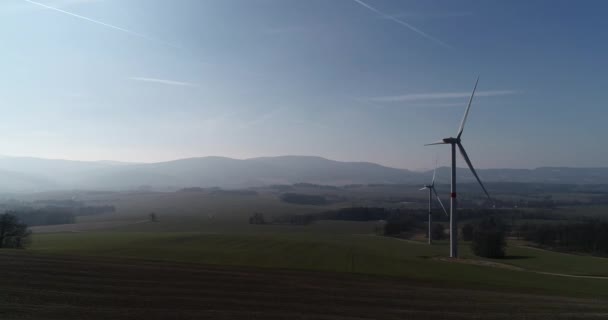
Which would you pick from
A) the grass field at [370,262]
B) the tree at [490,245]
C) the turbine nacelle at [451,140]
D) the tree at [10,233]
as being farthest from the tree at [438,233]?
the tree at [10,233]

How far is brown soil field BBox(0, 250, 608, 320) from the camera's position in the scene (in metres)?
11.3

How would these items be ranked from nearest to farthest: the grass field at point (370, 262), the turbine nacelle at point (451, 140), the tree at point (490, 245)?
the grass field at point (370, 262) → the turbine nacelle at point (451, 140) → the tree at point (490, 245)

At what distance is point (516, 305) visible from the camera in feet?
48.0

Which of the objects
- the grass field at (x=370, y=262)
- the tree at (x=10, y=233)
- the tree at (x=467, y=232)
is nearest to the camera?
the grass field at (x=370, y=262)

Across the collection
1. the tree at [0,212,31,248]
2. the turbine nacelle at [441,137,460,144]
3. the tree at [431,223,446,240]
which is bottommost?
the tree at [431,223,446,240]

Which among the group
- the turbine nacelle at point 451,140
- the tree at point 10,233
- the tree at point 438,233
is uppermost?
the turbine nacelle at point 451,140

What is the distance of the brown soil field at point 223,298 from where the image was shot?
11.3 metres

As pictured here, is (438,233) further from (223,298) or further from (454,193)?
(223,298)

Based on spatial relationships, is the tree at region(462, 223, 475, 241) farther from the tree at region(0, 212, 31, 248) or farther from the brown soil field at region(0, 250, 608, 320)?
the tree at region(0, 212, 31, 248)

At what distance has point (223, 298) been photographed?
1352 centimetres

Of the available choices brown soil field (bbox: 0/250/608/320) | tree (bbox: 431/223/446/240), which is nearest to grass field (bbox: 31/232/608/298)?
brown soil field (bbox: 0/250/608/320)

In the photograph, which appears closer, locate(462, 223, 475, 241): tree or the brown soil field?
the brown soil field

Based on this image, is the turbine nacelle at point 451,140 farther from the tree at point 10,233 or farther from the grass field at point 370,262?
the tree at point 10,233

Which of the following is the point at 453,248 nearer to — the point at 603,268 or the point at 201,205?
the point at 603,268
